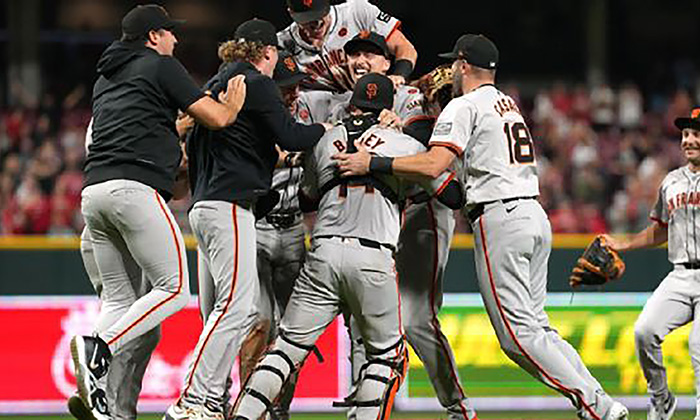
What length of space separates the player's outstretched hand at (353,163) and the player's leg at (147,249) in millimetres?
979

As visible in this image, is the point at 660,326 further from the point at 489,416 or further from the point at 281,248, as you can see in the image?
the point at 281,248

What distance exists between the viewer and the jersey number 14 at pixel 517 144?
7.12 m

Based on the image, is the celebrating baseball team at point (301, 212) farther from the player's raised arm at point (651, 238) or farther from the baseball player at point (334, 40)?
the player's raised arm at point (651, 238)

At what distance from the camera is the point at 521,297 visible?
7016mm

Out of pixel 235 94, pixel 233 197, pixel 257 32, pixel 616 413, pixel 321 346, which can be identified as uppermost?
pixel 257 32

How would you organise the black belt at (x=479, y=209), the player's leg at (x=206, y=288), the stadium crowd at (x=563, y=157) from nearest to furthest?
the black belt at (x=479, y=209) → the player's leg at (x=206, y=288) → the stadium crowd at (x=563, y=157)

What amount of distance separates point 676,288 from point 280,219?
2718 millimetres

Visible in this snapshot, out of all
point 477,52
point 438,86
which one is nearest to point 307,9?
point 438,86

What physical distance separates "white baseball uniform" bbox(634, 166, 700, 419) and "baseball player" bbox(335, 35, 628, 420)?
4.28 feet

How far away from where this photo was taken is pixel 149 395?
10.5 meters

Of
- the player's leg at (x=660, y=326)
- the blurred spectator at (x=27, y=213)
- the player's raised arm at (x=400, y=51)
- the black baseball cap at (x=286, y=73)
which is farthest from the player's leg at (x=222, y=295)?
the blurred spectator at (x=27, y=213)

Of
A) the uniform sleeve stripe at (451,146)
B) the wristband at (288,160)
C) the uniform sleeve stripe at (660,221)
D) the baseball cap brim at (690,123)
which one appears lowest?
the uniform sleeve stripe at (660,221)

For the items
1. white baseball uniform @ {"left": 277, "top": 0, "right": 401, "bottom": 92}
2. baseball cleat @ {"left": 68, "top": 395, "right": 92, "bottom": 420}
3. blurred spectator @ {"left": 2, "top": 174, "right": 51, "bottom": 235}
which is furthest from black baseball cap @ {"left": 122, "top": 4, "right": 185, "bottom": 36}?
blurred spectator @ {"left": 2, "top": 174, "right": 51, "bottom": 235}

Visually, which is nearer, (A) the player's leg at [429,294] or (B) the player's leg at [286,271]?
(A) the player's leg at [429,294]
